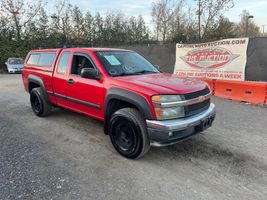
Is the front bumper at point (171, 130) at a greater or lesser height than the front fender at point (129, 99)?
lesser

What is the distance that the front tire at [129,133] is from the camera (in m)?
3.47

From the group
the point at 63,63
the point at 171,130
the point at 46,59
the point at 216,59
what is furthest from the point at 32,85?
the point at 216,59

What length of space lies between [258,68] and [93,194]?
25.4 feet

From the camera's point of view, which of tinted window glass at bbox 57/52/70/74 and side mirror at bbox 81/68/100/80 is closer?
side mirror at bbox 81/68/100/80

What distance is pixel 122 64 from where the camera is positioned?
4469 millimetres

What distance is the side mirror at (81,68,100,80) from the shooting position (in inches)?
158

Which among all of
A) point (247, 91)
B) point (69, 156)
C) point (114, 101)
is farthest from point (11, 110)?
point (247, 91)

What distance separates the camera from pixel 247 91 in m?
7.45

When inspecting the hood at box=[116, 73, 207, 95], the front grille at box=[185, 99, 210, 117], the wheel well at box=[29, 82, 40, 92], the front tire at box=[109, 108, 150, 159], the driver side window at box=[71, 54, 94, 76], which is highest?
the driver side window at box=[71, 54, 94, 76]

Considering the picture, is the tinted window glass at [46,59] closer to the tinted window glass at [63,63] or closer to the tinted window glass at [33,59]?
the tinted window glass at [33,59]

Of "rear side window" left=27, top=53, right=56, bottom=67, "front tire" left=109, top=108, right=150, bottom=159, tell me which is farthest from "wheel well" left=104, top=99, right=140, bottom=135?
"rear side window" left=27, top=53, right=56, bottom=67

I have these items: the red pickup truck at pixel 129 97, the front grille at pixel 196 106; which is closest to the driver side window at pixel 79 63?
the red pickup truck at pixel 129 97

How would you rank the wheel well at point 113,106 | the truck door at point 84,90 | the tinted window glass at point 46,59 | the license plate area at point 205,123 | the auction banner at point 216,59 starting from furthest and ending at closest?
1. the auction banner at point 216,59
2. the tinted window glass at point 46,59
3. the truck door at point 84,90
4. the wheel well at point 113,106
5. the license plate area at point 205,123

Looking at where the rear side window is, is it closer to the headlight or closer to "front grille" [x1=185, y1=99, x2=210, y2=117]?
the headlight
